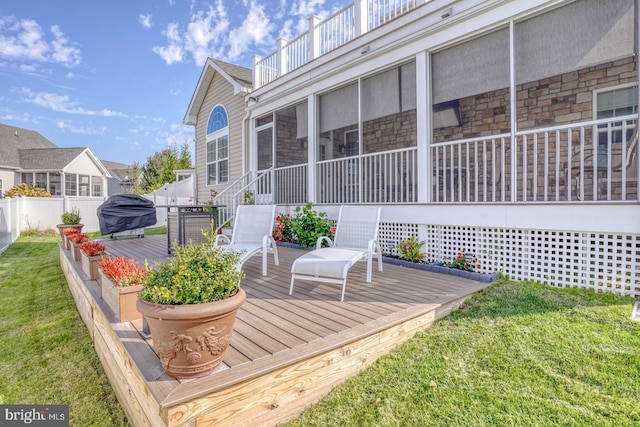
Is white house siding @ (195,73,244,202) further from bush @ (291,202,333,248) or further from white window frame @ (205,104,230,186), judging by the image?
bush @ (291,202,333,248)

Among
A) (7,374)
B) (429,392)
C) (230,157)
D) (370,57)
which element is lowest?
(7,374)

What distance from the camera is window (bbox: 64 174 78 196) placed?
2159cm

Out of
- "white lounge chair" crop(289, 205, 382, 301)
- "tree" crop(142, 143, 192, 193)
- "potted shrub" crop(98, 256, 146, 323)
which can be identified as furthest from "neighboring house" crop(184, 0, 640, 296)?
"tree" crop(142, 143, 192, 193)

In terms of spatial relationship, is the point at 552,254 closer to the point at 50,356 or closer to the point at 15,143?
the point at 50,356

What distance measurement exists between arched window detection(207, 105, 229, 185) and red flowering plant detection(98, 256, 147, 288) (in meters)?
8.55

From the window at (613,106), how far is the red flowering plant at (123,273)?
6.71 meters

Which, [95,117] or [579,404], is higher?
[95,117]

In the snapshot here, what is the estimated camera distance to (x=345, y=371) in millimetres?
2453

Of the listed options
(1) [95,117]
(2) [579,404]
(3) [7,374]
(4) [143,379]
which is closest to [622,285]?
(2) [579,404]

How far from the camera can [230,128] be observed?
36.1ft

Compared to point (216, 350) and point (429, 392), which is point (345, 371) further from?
point (216, 350)

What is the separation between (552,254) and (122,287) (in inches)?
188

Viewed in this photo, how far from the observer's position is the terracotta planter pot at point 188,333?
1.80 meters

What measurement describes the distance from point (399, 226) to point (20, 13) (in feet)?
64.7
